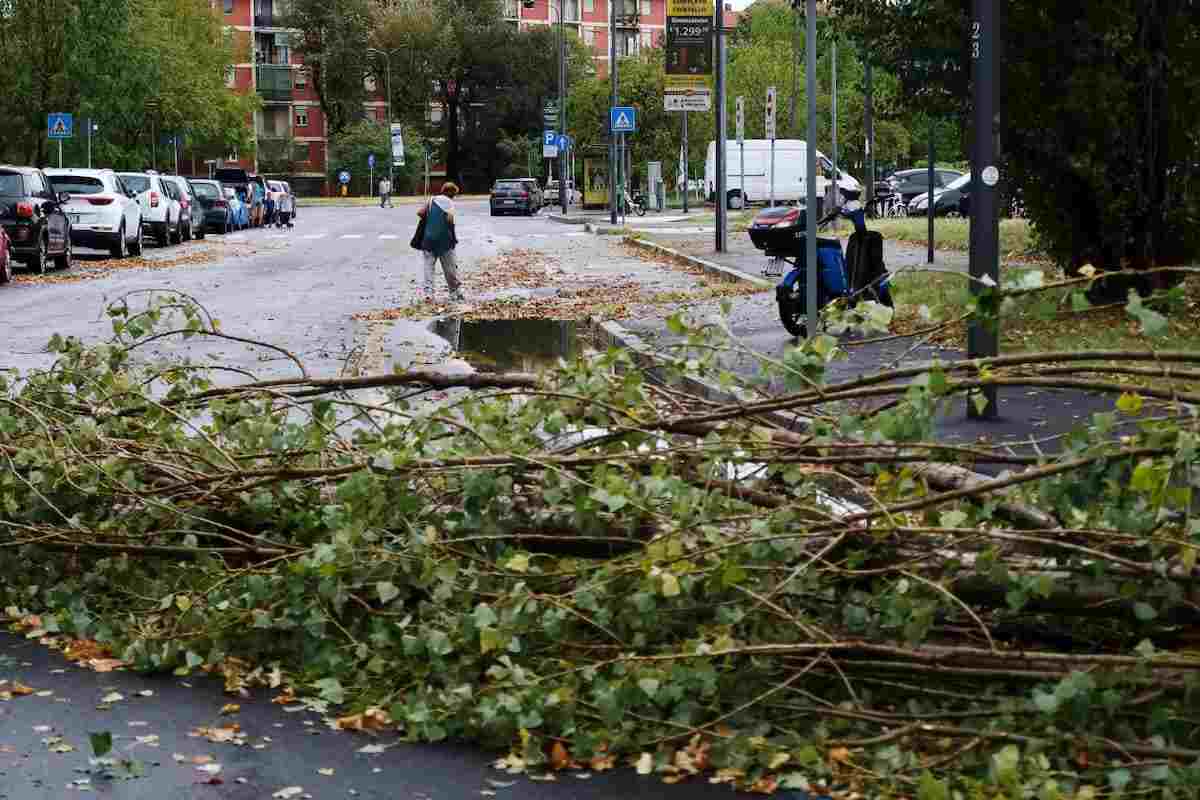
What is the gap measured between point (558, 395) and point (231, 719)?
4.92ft

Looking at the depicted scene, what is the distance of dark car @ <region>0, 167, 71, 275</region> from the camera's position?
29969 mm

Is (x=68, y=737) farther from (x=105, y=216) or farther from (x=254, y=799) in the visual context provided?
(x=105, y=216)

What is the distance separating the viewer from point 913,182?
6178cm

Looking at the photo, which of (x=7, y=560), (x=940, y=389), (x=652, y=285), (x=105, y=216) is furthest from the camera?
(x=105, y=216)

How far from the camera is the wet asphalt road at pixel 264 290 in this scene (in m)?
17.9

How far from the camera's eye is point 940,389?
5.50 metres

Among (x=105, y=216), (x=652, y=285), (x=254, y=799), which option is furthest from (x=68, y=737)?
(x=105, y=216)

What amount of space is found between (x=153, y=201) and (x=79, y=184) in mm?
6133

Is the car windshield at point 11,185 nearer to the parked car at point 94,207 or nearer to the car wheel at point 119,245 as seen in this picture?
the parked car at point 94,207

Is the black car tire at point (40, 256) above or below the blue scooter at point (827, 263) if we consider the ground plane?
below

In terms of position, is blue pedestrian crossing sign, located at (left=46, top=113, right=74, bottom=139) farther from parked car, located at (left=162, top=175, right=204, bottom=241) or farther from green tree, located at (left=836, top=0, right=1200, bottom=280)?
green tree, located at (left=836, top=0, right=1200, bottom=280)

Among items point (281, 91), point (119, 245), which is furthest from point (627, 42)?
point (119, 245)

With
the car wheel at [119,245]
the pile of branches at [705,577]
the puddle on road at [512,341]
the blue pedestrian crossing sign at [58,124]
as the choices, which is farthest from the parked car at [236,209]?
the pile of branches at [705,577]

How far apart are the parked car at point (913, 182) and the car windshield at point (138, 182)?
25.3 metres
